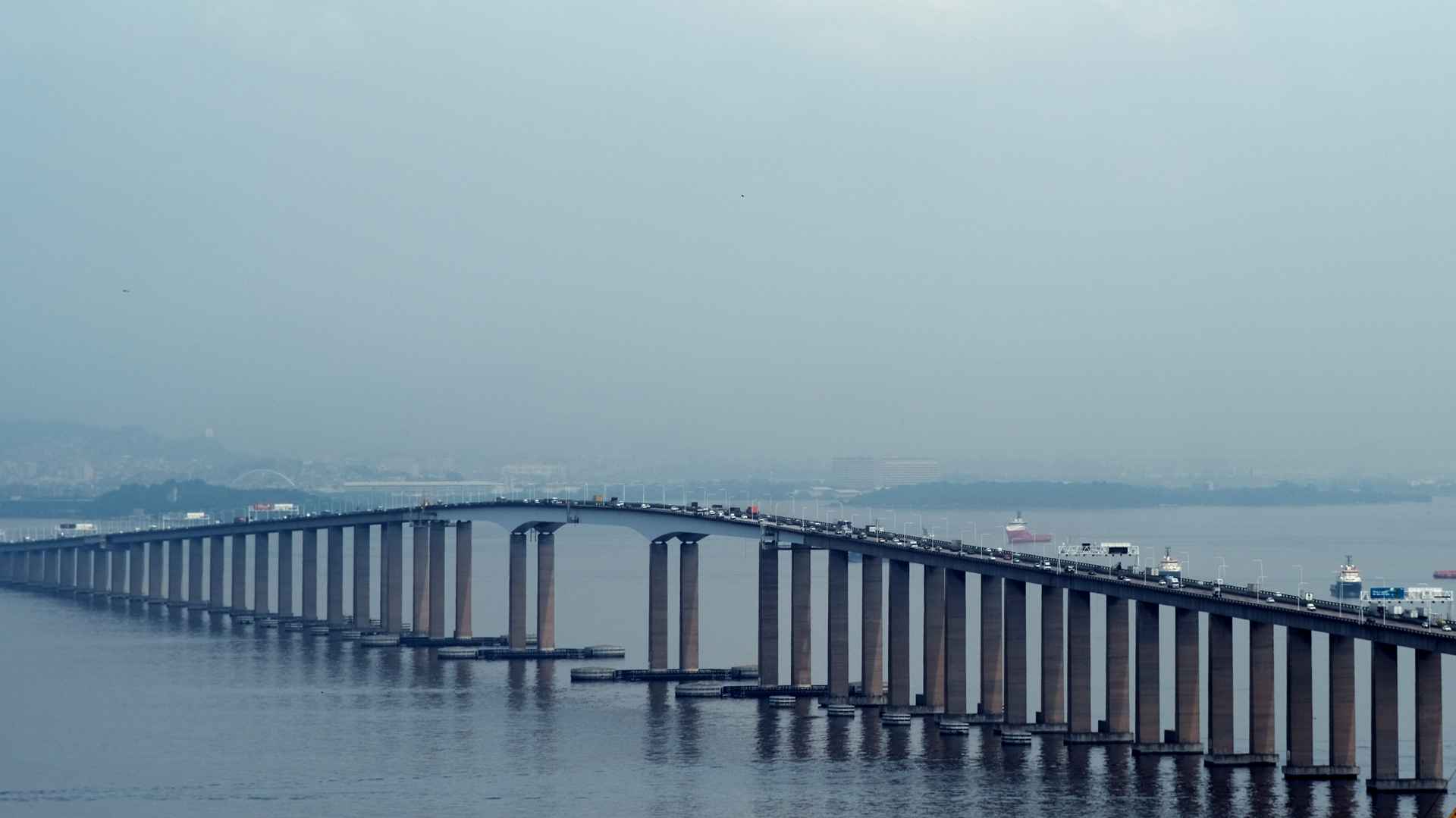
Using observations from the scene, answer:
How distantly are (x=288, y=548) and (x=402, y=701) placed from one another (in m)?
58.2

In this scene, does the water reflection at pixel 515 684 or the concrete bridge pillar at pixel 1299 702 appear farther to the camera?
the water reflection at pixel 515 684

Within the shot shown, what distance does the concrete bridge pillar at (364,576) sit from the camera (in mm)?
131125

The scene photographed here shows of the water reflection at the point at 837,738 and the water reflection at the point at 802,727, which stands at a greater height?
the water reflection at the point at 837,738

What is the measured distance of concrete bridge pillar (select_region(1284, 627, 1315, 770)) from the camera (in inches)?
2435

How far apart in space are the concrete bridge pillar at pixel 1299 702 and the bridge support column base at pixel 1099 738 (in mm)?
9555

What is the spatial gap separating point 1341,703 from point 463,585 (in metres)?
69.8

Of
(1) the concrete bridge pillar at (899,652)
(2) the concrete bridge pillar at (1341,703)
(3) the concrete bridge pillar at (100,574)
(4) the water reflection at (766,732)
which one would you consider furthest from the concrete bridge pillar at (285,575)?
(2) the concrete bridge pillar at (1341,703)

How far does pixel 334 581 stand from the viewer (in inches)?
5399

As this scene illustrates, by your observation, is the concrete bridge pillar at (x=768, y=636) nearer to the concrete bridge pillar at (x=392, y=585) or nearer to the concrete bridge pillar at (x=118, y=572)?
the concrete bridge pillar at (x=392, y=585)

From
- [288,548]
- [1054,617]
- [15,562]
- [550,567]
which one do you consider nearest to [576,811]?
[1054,617]

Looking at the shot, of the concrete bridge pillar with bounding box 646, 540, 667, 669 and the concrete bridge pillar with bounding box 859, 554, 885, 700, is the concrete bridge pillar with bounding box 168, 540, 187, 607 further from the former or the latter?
the concrete bridge pillar with bounding box 859, 554, 885, 700

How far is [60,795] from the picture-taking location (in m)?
66.0

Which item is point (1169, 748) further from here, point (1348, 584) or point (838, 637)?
point (1348, 584)

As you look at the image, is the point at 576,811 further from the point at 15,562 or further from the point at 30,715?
the point at 15,562
